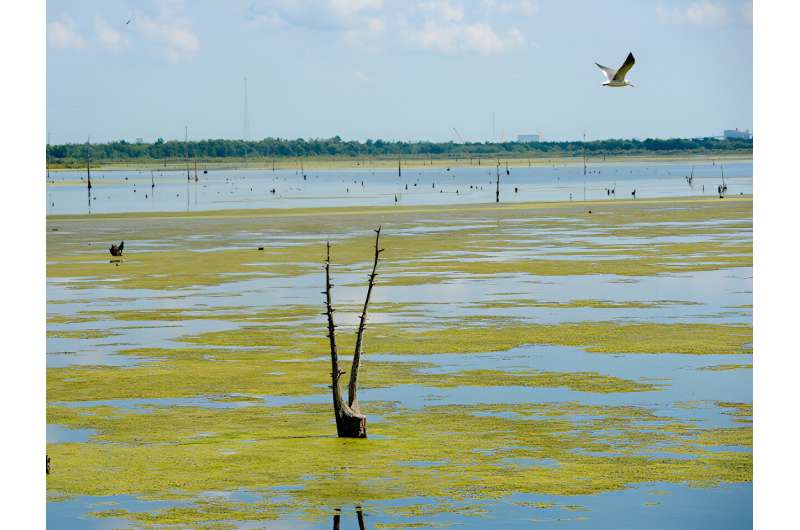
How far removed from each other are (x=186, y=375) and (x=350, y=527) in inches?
502

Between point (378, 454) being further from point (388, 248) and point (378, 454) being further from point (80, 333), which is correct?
point (388, 248)

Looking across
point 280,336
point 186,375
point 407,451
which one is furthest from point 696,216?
point 407,451

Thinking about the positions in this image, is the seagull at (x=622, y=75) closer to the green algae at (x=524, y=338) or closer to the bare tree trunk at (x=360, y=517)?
the bare tree trunk at (x=360, y=517)

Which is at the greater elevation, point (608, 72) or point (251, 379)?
point (608, 72)

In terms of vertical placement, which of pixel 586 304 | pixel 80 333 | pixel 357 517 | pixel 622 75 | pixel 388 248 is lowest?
pixel 357 517

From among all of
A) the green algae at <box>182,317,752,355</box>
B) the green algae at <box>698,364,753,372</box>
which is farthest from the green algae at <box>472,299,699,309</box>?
the green algae at <box>698,364,753,372</box>

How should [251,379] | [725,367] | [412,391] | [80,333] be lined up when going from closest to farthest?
[412,391] → [251,379] → [725,367] → [80,333]

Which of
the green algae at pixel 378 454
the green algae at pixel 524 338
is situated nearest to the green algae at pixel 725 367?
the green algae at pixel 524 338

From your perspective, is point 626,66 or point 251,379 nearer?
point 626,66

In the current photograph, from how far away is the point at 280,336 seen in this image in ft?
112

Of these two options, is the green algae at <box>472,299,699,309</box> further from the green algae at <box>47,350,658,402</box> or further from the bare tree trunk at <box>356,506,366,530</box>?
the bare tree trunk at <box>356,506,366,530</box>

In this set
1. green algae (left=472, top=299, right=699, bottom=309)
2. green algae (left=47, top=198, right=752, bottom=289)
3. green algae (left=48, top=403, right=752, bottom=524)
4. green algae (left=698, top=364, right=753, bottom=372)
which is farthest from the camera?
green algae (left=47, top=198, right=752, bottom=289)

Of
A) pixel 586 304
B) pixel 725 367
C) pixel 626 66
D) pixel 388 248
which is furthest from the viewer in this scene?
pixel 388 248

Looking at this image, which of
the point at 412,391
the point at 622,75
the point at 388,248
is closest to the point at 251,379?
the point at 412,391
